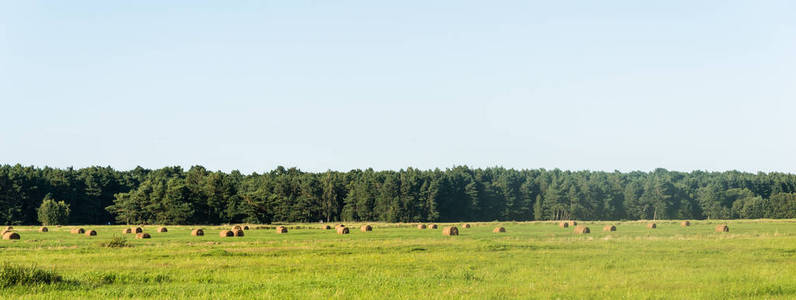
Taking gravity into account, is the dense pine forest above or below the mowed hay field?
above

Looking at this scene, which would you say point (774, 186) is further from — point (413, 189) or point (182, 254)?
point (182, 254)

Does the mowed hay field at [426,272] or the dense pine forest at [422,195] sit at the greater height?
the dense pine forest at [422,195]

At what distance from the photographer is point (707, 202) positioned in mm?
170625

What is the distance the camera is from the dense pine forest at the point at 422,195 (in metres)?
140

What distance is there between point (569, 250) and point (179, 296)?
23265 millimetres

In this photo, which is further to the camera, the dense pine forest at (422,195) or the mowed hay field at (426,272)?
the dense pine forest at (422,195)

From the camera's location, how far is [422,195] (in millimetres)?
168625

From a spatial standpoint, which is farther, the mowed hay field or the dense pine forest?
the dense pine forest

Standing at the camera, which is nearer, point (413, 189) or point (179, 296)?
point (179, 296)

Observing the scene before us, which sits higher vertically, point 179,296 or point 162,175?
point 162,175

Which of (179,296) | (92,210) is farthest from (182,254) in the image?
(92,210)

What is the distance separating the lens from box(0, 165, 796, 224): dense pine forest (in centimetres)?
14050

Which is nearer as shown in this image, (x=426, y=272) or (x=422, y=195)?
(x=426, y=272)

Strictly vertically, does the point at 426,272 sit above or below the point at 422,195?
below
